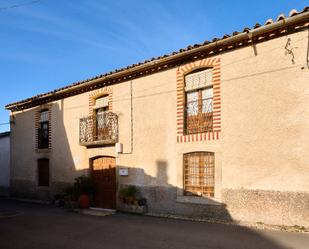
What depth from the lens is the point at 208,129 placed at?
1131cm

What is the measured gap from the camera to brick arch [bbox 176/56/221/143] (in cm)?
1091

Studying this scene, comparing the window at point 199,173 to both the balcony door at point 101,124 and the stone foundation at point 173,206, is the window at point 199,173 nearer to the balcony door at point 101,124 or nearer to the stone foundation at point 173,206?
the stone foundation at point 173,206

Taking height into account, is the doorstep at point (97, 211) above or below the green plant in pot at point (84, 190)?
below

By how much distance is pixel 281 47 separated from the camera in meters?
9.64

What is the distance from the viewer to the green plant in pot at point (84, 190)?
47.3 feet

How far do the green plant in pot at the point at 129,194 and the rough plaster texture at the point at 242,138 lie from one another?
301 mm

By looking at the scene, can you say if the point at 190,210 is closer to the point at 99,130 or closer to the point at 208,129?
the point at 208,129

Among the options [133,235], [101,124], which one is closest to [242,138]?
[133,235]

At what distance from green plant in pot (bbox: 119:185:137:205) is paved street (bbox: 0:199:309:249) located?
129cm

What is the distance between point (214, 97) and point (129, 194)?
4.78m

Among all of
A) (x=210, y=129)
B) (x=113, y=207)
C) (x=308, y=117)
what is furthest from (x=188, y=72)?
(x=113, y=207)

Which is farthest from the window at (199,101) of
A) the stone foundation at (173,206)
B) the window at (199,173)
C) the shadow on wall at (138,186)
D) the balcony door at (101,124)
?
the balcony door at (101,124)

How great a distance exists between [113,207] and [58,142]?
15.6ft

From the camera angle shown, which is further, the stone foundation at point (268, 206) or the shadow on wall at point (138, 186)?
the stone foundation at point (268, 206)
